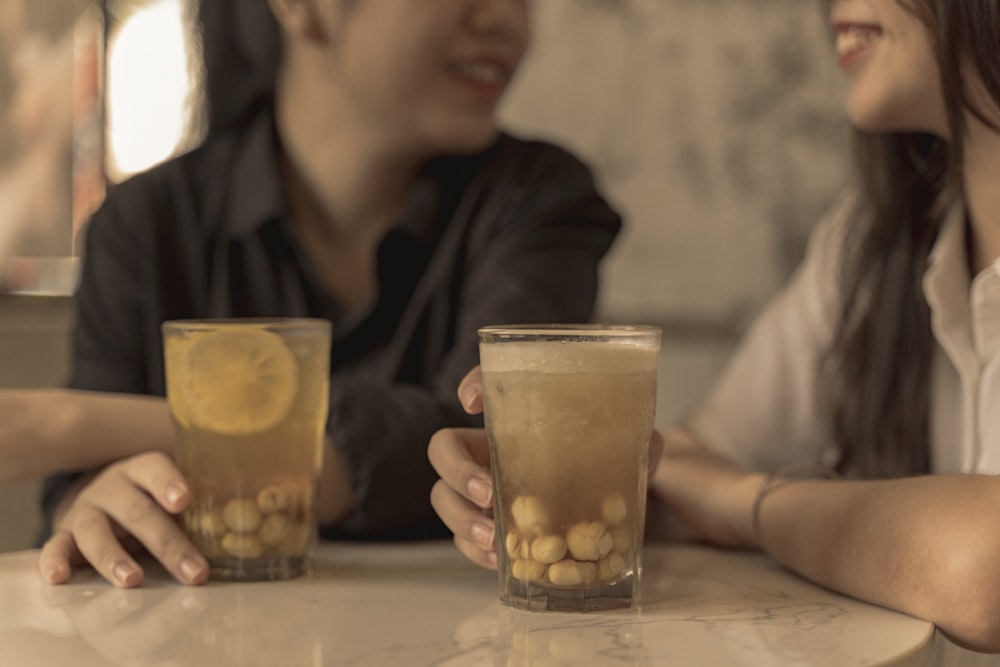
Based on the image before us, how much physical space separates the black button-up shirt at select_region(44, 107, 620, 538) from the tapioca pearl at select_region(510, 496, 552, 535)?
1.89ft

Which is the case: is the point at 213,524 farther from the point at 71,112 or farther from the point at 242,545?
the point at 71,112

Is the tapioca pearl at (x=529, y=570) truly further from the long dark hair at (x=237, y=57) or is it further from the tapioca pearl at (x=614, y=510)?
the long dark hair at (x=237, y=57)

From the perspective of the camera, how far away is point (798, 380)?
1.42 metres

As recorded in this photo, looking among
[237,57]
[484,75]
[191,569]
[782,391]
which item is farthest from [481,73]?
[191,569]

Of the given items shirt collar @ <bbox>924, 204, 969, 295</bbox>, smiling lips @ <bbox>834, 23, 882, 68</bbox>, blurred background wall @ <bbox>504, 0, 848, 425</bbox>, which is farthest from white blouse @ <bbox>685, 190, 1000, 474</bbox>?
blurred background wall @ <bbox>504, 0, 848, 425</bbox>

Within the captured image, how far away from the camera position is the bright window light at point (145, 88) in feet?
7.91

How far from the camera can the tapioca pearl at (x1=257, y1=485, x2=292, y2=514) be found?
0.85 m

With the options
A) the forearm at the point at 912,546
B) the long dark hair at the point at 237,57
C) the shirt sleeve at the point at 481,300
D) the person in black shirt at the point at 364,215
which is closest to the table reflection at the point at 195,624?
the shirt sleeve at the point at 481,300

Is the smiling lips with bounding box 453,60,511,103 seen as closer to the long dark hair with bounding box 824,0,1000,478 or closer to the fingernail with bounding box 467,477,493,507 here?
the long dark hair with bounding box 824,0,1000,478

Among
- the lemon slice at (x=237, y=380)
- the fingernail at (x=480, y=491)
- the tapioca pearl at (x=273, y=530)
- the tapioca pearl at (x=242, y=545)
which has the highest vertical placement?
→ the lemon slice at (x=237, y=380)

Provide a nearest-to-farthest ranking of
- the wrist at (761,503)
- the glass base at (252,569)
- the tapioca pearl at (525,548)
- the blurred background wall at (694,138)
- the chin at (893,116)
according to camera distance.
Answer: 1. the tapioca pearl at (525,548)
2. the glass base at (252,569)
3. the wrist at (761,503)
4. the chin at (893,116)
5. the blurred background wall at (694,138)

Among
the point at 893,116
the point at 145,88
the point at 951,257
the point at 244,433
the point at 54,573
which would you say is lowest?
the point at 54,573

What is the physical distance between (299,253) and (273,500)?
2.03ft

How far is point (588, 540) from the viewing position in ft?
2.39
